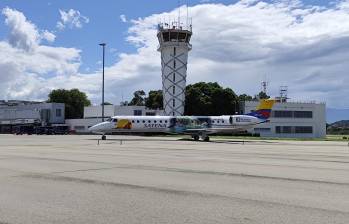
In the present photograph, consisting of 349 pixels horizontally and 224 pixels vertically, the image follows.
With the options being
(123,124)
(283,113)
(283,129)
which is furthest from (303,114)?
(123,124)

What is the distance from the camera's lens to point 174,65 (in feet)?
337

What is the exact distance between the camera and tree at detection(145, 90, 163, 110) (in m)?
124

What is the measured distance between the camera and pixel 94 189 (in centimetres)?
1305

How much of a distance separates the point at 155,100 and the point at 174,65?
2419 cm

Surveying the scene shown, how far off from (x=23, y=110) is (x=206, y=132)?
252ft

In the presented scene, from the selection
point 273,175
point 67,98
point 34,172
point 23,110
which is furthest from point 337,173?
point 67,98

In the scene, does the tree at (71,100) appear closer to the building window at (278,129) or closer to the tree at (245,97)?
the tree at (245,97)

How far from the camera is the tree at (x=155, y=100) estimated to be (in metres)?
124

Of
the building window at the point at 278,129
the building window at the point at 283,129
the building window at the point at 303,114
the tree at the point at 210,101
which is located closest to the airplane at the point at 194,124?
the building window at the point at 278,129

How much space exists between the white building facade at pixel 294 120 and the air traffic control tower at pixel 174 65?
13563mm

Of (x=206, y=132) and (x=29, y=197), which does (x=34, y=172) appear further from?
(x=206, y=132)

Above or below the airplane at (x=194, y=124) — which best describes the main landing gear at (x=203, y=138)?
below

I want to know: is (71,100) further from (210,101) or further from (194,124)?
(194,124)

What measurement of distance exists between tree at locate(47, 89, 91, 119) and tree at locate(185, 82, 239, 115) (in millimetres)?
46575
